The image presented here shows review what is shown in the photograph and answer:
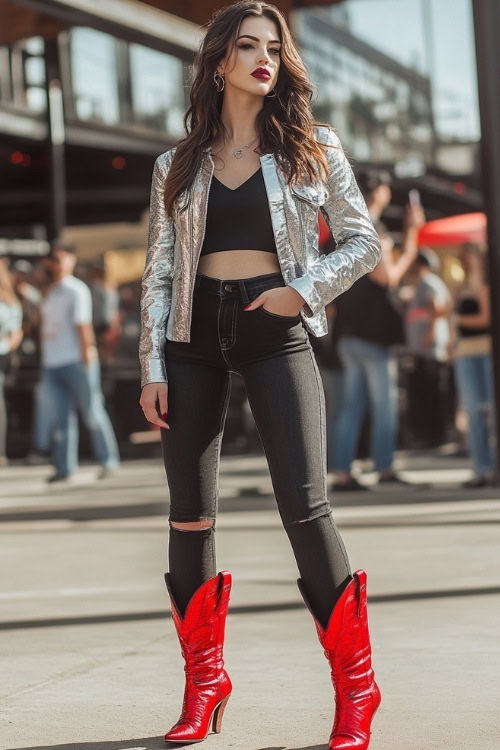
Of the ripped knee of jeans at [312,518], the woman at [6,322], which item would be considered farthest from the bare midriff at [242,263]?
the woman at [6,322]

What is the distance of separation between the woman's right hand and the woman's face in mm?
828

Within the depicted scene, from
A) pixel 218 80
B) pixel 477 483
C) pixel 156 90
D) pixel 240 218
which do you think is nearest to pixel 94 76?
pixel 156 90

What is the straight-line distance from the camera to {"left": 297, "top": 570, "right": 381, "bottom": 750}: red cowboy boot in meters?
3.48

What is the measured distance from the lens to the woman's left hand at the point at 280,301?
3.52m

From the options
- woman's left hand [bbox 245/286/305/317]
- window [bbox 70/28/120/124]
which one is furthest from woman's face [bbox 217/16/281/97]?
window [bbox 70/28/120/124]

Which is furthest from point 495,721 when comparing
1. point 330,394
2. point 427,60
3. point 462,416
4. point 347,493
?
point 427,60

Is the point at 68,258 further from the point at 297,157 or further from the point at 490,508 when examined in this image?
the point at 297,157

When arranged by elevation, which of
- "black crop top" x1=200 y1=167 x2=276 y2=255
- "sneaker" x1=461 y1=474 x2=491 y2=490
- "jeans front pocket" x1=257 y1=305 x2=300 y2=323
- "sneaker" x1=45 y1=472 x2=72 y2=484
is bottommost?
"sneaker" x1=461 y1=474 x2=491 y2=490

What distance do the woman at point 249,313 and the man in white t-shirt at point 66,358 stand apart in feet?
25.1

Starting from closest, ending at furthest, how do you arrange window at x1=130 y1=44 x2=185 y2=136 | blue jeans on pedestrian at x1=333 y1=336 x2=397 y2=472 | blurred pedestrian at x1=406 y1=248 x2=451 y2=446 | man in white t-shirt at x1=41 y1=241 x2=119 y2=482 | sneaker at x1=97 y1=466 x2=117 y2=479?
1. blue jeans on pedestrian at x1=333 y1=336 x2=397 y2=472
2. man in white t-shirt at x1=41 y1=241 x2=119 y2=482
3. sneaker at x1=97 y1=466 x2=117 y2=479
4. blurred pedestrian at x1=406 y1=248 x2=451 y2=446
5. window at x1=130 y1=44 x2=185 y2=136

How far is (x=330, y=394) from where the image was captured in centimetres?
1088

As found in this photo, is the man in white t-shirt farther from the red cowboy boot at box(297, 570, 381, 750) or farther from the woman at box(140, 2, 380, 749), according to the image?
the red cowboy boot at box(297, 570, 381, 750)

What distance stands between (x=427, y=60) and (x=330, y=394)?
16038 millimetres

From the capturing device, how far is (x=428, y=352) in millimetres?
13484
